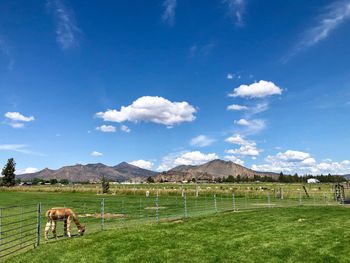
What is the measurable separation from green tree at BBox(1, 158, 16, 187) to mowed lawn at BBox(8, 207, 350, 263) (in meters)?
145

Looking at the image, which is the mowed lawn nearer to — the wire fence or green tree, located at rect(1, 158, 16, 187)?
the wire fence

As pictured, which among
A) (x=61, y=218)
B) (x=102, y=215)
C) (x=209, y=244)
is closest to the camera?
(x=209, y=244)

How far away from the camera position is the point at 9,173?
513 ft

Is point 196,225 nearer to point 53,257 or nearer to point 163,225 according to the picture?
point 163,225

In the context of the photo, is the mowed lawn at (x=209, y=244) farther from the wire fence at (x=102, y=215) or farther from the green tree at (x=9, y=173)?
the green tree at (x=9, y=173)

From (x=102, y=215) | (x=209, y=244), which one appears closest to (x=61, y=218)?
(x=102, y=215)

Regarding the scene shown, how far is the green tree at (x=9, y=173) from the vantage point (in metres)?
155

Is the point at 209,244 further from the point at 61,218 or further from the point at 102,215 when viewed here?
the point at 61,218

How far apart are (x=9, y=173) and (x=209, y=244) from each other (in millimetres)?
151480

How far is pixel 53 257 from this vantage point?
56.7ft

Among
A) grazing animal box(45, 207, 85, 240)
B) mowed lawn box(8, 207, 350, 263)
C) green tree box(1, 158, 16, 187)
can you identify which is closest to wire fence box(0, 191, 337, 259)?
grazing animal box(45, 207, 85, 240)

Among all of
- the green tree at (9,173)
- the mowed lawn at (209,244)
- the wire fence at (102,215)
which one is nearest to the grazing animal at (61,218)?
the wire fence at (102,215)

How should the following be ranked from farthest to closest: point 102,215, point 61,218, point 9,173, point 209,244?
point 9,173, point 102,215, point 61,218, point 209,244

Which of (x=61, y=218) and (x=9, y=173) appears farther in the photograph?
(x=9, y=173)
